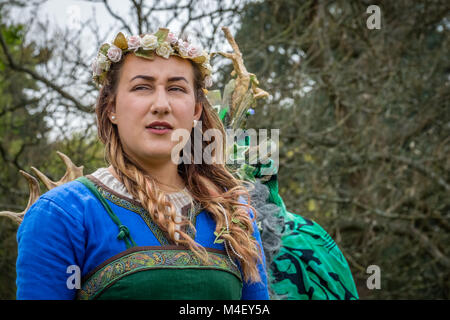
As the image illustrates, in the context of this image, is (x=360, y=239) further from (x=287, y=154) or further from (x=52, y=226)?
(x=52, y=226)

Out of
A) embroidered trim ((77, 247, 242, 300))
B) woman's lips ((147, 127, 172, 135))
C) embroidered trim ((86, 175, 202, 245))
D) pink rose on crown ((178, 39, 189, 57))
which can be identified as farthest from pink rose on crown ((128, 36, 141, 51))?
embroidered trim ((77, 247, 242, 300))

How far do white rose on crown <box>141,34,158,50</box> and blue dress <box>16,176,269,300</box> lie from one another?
459 mm

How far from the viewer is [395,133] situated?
232 inches

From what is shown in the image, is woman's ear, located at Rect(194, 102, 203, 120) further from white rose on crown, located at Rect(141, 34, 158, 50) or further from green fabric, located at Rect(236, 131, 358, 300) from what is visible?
green fabric, located at Rect(236, 131, 358, 300)

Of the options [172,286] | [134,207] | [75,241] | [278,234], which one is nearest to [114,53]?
[134,207]

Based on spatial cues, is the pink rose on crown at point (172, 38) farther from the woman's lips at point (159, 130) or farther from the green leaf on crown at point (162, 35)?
the woman's lips at point (159, 130)

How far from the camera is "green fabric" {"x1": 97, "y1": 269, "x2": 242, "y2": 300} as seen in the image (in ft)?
4.33

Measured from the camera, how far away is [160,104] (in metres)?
1.51

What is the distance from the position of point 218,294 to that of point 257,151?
1.12 meters

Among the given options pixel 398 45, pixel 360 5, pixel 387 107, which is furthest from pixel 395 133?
pixel 360 5

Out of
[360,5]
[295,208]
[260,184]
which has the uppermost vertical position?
[360,5]

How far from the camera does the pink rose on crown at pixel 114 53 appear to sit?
1592 millimetres

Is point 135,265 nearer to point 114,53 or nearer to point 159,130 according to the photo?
point 159,130

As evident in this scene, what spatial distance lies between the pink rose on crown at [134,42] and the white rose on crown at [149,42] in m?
0.02
